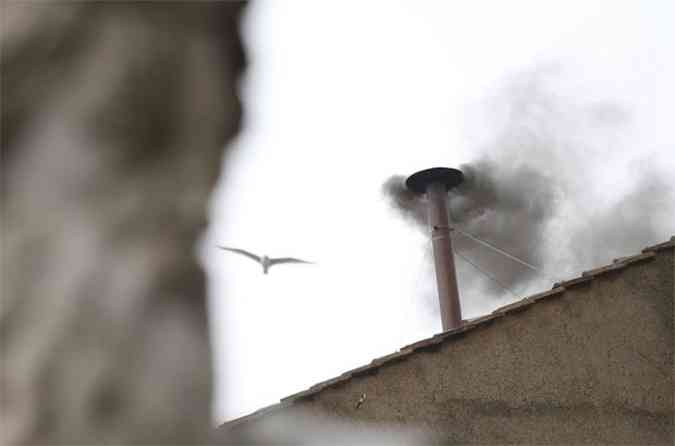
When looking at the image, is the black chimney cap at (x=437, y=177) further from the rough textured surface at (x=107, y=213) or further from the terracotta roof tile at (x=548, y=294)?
the rough textured surface at (x=107, y=213)

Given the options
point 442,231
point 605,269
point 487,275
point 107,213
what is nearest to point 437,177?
point 442,231

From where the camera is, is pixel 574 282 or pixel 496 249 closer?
pixel 574 282

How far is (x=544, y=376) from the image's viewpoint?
20.7ft

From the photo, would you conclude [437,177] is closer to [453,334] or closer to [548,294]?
[548,294]

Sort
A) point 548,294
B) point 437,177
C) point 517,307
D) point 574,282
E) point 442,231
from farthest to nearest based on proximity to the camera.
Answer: point 437,177
point 442,231
point 574,282
point 548,294
point 517,307

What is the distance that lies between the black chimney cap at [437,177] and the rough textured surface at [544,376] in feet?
43.6

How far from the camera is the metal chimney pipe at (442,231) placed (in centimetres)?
1761

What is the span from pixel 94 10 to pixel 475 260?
77.4ft

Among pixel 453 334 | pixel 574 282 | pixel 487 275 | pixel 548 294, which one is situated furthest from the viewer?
pixel 487 275

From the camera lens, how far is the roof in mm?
5848

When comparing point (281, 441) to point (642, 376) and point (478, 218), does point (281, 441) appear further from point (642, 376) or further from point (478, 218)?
point (478, 218)

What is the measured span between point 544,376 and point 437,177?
46.0 feet

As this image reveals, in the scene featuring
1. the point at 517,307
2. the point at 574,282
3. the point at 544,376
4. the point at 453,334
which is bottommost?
the point at 544,376

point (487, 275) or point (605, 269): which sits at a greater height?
point (487, 275)
